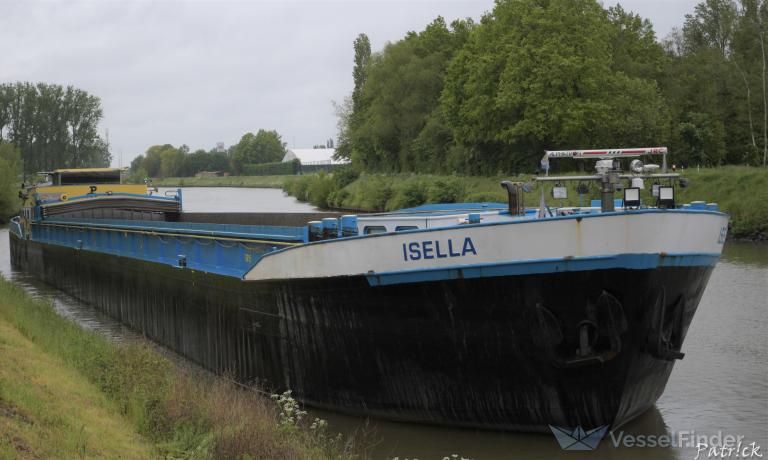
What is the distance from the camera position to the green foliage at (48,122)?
88312mm

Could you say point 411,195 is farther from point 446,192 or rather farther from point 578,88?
point 578,88

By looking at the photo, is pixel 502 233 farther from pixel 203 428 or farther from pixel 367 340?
pixel 203 428

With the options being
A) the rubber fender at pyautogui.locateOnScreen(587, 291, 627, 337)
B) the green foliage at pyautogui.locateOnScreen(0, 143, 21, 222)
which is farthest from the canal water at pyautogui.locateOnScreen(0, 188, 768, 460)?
the green foliage at pyautogui.locateOnScreen(0, 143, 21, 222)

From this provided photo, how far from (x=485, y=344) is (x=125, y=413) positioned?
376 centimetres

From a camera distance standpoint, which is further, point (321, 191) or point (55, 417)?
point (321, 191)

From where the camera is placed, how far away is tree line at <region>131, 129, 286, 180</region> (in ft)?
570

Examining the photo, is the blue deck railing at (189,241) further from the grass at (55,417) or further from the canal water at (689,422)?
the grass at (55,417)

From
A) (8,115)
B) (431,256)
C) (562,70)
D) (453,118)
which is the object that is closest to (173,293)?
(431,256)

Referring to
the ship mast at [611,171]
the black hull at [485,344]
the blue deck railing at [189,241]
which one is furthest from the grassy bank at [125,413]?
the ship mast at [611,171]

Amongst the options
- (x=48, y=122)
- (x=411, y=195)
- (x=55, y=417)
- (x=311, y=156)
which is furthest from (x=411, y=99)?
(x=311, y=156)

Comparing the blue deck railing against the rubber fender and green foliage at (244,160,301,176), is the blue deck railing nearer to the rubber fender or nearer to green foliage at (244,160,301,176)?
the rubber fender

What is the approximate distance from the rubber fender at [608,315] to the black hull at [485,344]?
0.04 ft

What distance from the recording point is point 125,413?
864 centimetres

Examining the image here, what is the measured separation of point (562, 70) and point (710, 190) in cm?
937
